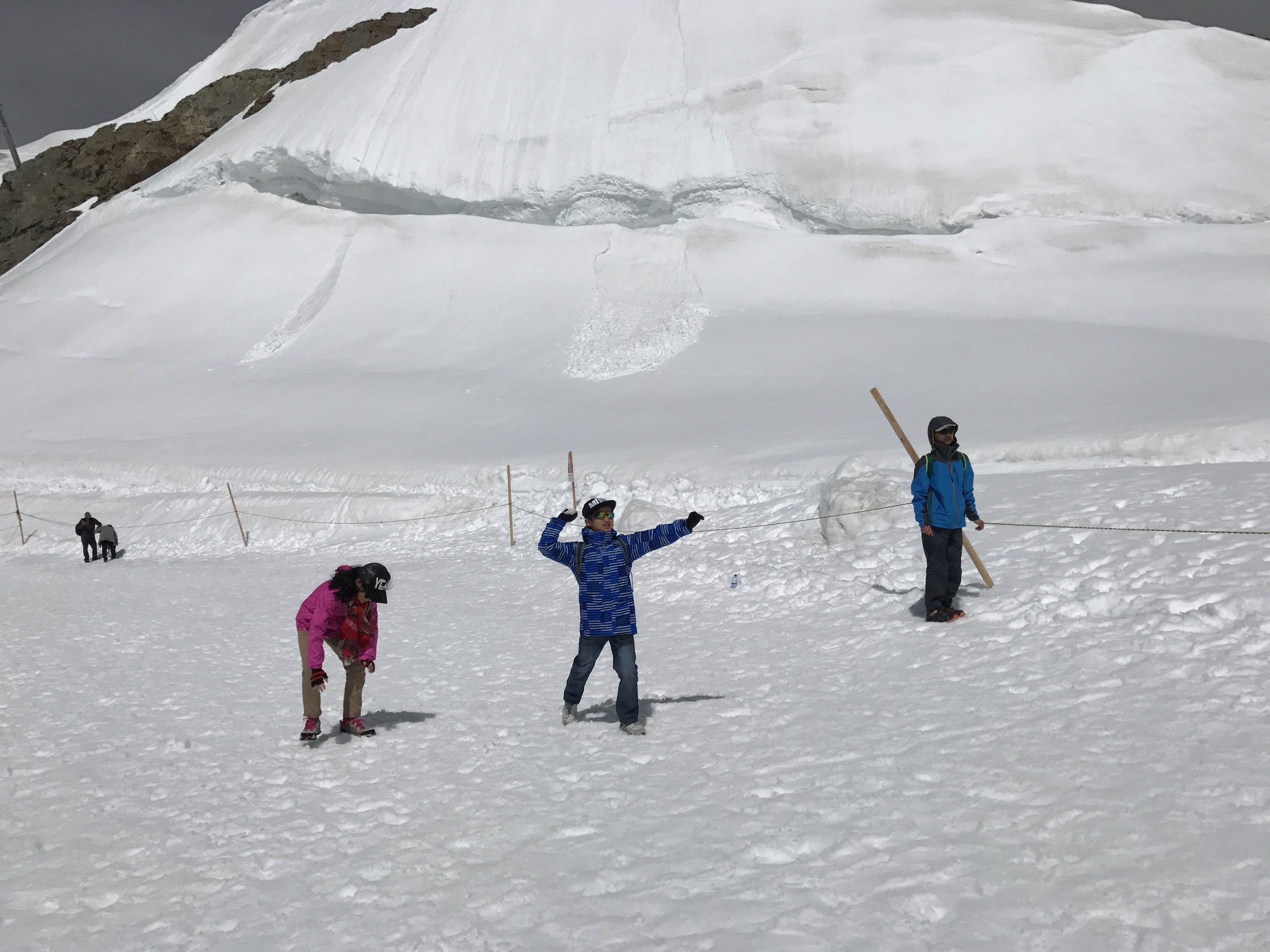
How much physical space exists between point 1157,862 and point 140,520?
24.5 m

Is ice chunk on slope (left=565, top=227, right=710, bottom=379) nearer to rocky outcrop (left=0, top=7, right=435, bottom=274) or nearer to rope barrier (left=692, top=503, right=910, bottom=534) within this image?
rope barrier (left=692, top=503, right=910, bottom=534)

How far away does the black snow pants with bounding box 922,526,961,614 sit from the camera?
339 inches

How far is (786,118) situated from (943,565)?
27394mm

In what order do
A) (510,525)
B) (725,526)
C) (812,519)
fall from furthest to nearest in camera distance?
(510,525), (725,526), (812,519)

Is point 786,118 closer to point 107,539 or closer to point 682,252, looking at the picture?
point 682,252

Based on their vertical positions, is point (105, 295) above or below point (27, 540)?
above

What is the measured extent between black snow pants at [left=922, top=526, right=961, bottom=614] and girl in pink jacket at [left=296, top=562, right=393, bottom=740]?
4.80 metres

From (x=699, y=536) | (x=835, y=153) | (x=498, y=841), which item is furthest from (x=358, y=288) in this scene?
(x=498, y=841)

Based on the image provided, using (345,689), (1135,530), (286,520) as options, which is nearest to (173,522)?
(286,520)

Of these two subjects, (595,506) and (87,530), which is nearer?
(595,506)

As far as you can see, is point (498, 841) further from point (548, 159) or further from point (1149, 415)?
point (548, 159)

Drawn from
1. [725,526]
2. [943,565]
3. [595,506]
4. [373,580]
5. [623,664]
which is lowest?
[725,526]

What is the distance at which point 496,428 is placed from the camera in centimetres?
2319

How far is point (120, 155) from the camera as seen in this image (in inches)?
1929
